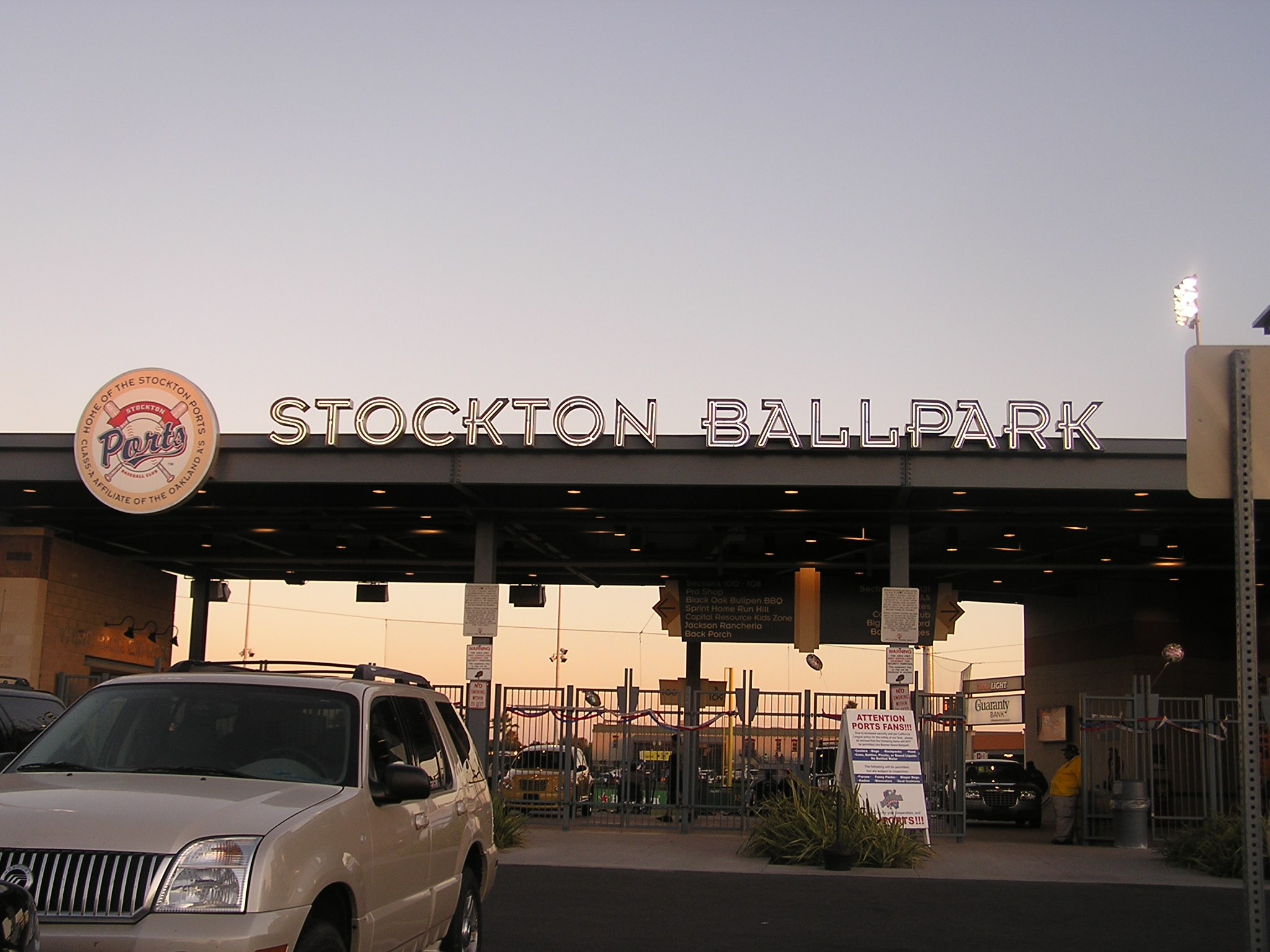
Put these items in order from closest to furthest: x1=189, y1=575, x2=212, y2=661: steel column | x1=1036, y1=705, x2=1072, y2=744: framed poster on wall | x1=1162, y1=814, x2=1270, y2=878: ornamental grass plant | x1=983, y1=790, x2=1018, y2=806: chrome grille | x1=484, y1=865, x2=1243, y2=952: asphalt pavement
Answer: x1=484, y1=865, x2=1243, y2=952: asphalt pavement < x1=1162, y1=814, x2=1270, y2=878: ornamental grass plant < x1=983, y1=790, x2=1018, y2=806: chrome grille < x1=189, y1=575, x2=212, y2=661: steel column < x1=1036, y1=705, x2=1072, y2=744: framed poster on wall

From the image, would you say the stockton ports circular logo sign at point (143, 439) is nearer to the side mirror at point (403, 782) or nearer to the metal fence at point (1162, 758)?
the metal fence at point (1162, 758)

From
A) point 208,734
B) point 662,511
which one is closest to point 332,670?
point 208,734

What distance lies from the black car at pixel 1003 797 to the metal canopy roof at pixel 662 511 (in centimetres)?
459

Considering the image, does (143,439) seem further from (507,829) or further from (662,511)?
(662,511)

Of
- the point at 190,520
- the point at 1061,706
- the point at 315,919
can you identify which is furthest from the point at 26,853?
the point at 1061,706

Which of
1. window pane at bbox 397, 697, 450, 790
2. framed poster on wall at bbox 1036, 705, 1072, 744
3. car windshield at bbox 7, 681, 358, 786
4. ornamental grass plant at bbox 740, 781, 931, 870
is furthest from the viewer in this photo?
framed poster on wall at bbox 1036, 705, 1072, 744

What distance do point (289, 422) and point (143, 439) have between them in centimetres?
237

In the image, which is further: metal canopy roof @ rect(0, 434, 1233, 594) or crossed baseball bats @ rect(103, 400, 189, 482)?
crossed baseball bats @ rect(103, 400, 189, 482)

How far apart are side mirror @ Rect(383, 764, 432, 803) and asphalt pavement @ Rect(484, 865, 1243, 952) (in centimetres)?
399

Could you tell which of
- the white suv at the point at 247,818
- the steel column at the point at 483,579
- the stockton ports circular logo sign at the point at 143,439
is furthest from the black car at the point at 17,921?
the steel column at the point at 483,579

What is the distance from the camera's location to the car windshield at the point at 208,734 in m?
6.68

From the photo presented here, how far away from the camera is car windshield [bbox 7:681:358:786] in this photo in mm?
6676

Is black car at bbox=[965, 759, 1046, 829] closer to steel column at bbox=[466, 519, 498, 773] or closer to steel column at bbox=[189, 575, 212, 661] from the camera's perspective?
steel column at bbox=[466, 519, 498, 773]

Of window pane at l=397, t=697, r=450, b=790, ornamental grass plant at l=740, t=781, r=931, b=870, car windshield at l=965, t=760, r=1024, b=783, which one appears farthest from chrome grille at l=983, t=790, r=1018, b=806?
window pane at l=397, t=697, r=450, b=790
